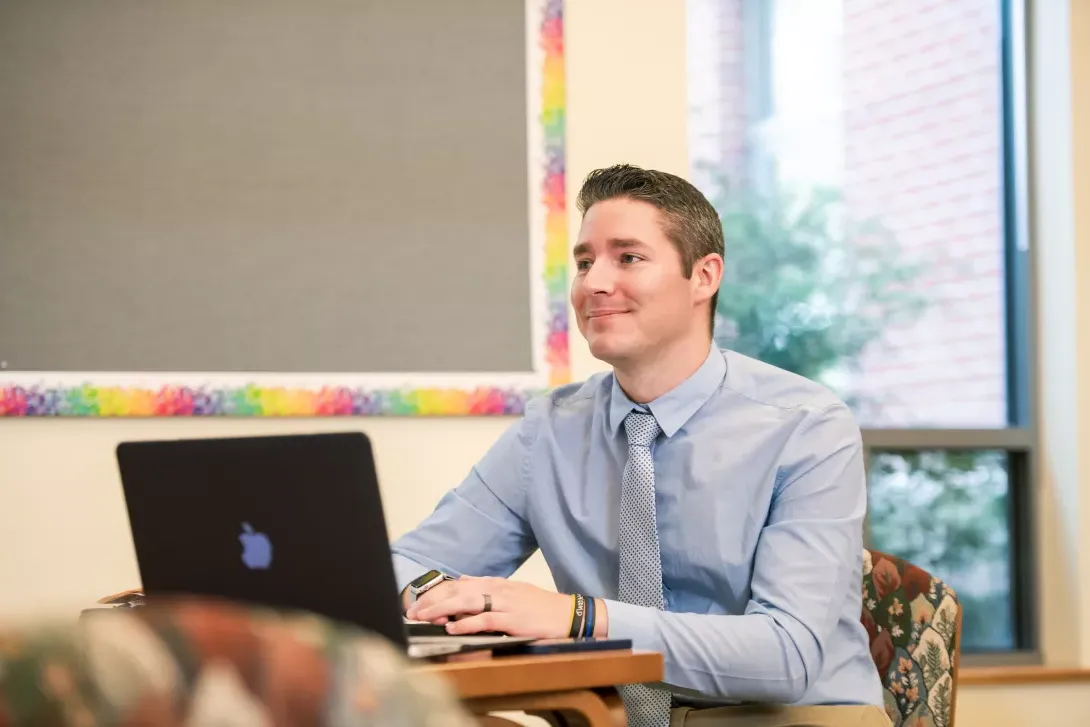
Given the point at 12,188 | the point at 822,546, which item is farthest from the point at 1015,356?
the point at 12,188

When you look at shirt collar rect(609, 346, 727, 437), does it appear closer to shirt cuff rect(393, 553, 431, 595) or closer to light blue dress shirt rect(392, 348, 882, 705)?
light blue dress shirt rect(392, 348, 882, 705)

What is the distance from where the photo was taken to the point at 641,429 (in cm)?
189

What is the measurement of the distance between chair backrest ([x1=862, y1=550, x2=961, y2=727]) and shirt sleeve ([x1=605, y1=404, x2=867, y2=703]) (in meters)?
0.16

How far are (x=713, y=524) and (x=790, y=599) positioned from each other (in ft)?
0.67

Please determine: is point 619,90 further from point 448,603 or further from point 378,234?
point 448,603

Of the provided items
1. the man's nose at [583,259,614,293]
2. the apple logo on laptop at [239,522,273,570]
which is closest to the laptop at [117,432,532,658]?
the apple logo on laptop at [239,522,273,570]

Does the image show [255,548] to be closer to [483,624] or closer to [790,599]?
[483,624]

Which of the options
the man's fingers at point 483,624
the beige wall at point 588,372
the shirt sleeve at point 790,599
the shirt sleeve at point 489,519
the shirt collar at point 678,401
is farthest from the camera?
the beige wall at point 588,372

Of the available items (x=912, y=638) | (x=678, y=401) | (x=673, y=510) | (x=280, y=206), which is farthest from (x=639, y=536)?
(x=280, y=206)

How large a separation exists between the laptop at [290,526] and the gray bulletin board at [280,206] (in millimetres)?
1649

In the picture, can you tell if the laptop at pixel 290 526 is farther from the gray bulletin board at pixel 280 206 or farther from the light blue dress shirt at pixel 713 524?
the gray bulletin board at pixel 280 206

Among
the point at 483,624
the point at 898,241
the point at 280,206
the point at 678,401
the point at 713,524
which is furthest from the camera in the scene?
the point at 898,241

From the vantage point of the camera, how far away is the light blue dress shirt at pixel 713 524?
157cm

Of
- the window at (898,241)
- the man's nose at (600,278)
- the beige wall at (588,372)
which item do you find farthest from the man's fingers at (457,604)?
the window at (898,241)
